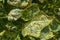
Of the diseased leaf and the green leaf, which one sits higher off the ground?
the diseased leaf

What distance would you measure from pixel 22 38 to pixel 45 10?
0.39 metres

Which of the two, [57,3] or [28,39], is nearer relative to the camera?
[28,39]

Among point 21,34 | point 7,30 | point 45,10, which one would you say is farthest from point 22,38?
point 45,10

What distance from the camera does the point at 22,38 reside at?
222cm

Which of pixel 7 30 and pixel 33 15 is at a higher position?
pixel 33 15

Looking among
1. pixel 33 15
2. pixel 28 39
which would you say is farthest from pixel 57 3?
pixel 28 39

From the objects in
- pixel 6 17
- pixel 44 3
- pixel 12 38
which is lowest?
pixel 12 38

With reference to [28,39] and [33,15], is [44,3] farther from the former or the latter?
[28,39]

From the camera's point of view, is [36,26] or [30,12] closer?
[36,26]

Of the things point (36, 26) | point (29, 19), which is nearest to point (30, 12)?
point (29, 19)

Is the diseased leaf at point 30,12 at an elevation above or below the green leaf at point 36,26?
above

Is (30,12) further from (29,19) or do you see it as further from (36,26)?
(36,26)

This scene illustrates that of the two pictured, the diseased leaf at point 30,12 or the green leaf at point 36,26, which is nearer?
the green leaf at point 36,26

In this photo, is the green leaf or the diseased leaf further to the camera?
the diseased leaf
